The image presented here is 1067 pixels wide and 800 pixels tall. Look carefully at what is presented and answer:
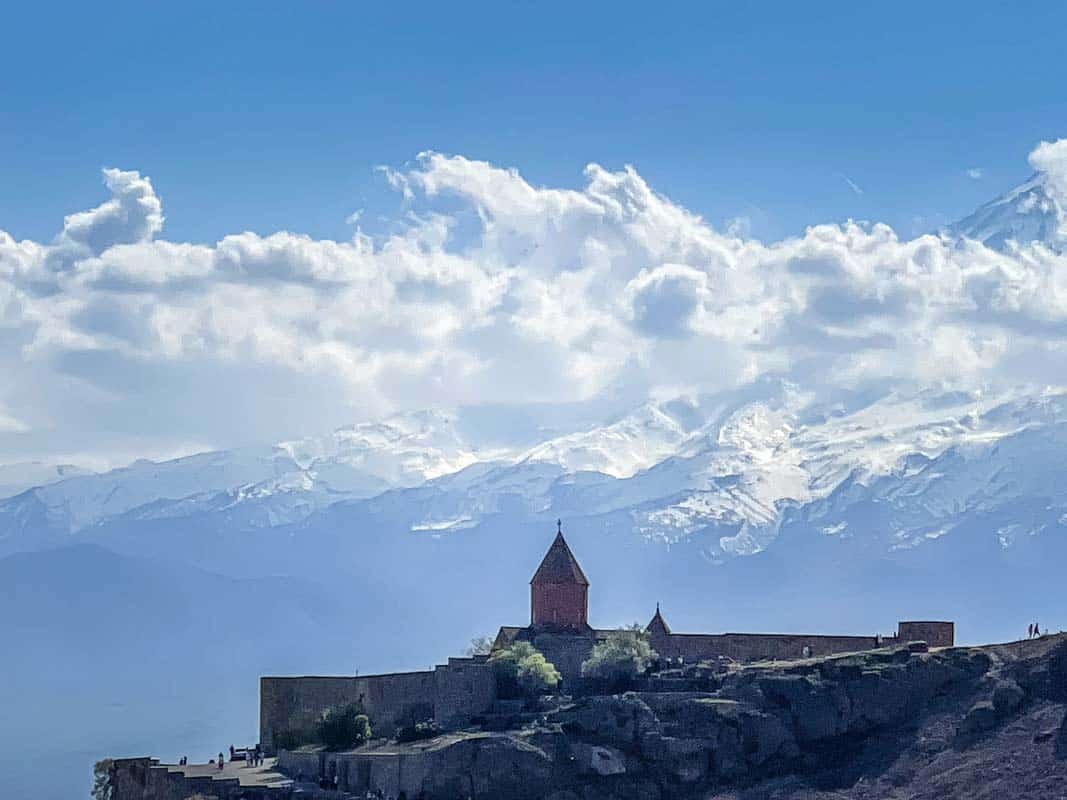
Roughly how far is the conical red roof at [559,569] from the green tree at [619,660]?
7730 mm

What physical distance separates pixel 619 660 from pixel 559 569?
10457 mm

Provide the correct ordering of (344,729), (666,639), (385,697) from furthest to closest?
1. (666,639)
2. (385,697)
3. (344,729)

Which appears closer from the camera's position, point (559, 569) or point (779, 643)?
point (779, 643)

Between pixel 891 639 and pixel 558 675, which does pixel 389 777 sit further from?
pixel 891 639

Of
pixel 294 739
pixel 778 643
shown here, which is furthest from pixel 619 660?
pixel 294 739

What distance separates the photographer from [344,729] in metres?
106

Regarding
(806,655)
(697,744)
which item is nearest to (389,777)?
(697,744)

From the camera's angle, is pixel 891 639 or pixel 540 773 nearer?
pixel 540 773

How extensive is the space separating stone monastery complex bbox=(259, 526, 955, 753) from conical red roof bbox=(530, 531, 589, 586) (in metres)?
0.05

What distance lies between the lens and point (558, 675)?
109m

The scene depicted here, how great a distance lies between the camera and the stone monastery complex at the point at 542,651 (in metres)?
107

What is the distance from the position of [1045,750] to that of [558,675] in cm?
2391

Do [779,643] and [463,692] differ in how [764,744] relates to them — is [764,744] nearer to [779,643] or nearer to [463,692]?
[779,643]

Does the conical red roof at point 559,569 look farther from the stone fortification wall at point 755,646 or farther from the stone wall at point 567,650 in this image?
the stone fortification wall at point 755,646
